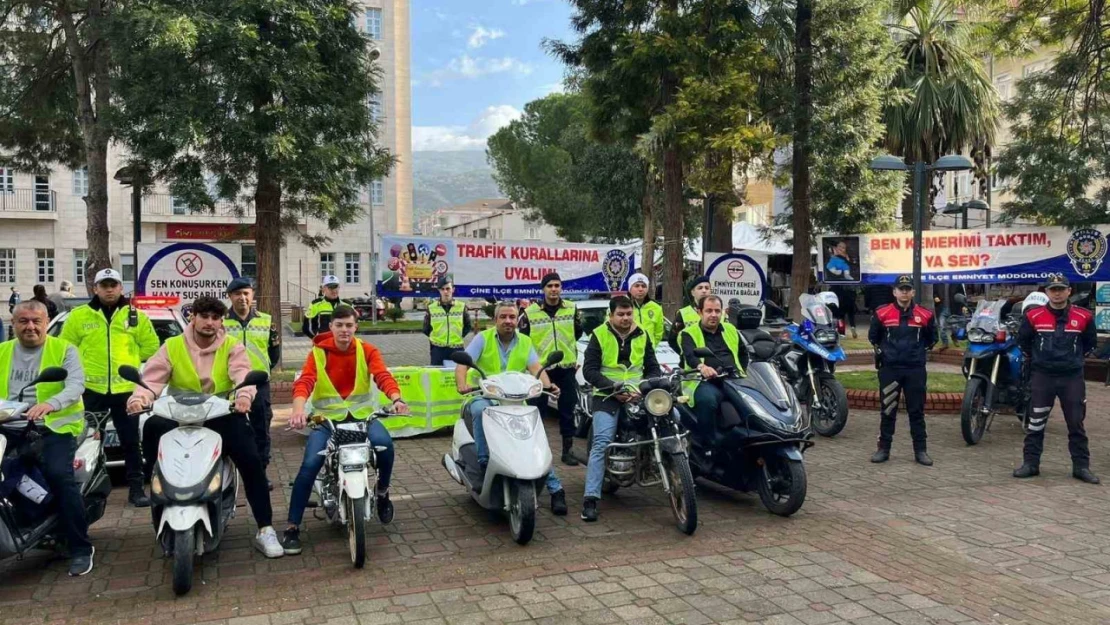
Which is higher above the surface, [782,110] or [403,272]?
[782,110]

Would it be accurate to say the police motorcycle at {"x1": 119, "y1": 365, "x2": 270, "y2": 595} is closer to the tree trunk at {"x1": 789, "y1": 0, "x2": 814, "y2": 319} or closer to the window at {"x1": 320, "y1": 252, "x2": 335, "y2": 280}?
the tree trunk at {"x1": 789, "y1": 0, "x2": 814, "y2": 319}

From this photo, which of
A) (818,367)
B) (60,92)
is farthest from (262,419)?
(60,92)

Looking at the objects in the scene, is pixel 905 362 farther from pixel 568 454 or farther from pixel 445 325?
pixel 445 325

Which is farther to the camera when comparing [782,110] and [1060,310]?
[782,110]

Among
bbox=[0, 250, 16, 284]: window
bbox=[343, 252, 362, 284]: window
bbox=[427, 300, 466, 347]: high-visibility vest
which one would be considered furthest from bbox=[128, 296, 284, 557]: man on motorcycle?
bbox=[0, 250, 16, 284]: window

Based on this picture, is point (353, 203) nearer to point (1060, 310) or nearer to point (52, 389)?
point (52, 389)

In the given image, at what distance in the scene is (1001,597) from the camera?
4.79m

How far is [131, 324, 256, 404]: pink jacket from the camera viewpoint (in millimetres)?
5336

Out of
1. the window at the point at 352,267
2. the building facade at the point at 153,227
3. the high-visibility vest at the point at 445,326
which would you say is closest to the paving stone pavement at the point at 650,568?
the high-visibility vest at the point at 445,326

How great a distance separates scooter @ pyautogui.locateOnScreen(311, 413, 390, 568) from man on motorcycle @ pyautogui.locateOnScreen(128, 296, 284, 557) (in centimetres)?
38

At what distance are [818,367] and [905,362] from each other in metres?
1.54

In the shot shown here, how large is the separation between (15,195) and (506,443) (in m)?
42.0

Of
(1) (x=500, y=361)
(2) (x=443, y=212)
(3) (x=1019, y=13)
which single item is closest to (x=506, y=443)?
(1) (x=500, y=361)

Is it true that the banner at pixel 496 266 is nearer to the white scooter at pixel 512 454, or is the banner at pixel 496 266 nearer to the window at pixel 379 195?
the white scooter at pixel 512 454
